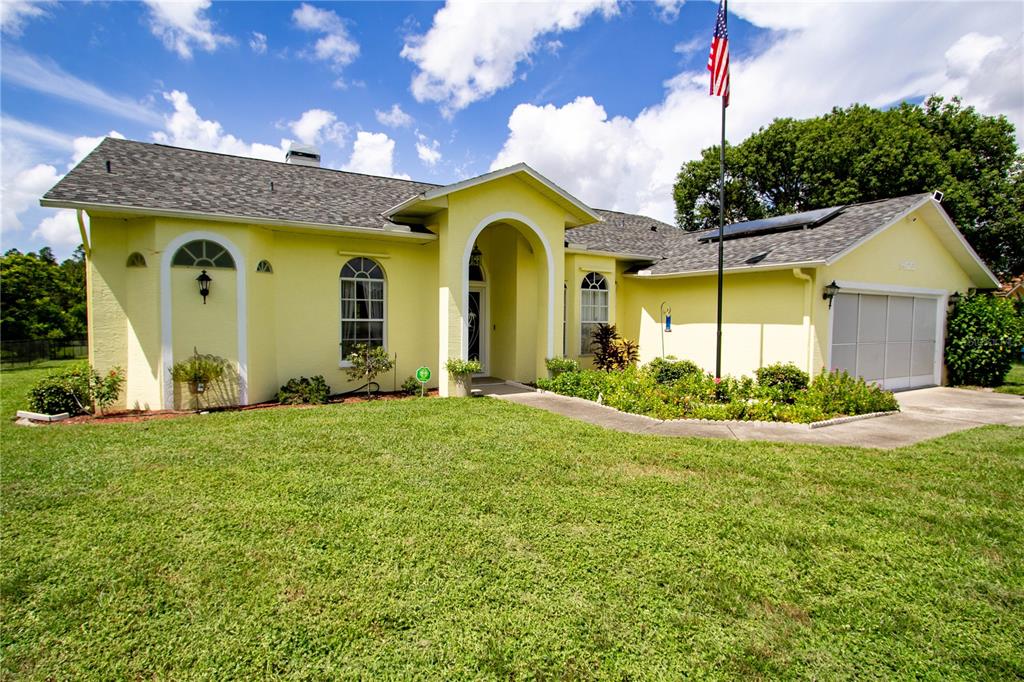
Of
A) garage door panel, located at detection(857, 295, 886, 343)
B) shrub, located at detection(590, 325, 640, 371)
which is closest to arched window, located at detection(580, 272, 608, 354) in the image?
shrub, located at detection(590, 325, 640, 371)

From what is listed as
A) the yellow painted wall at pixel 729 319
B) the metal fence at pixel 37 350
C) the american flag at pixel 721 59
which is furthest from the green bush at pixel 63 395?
the metal fence at pixel 37 350

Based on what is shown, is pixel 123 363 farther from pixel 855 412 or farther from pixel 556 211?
pixel 855 412

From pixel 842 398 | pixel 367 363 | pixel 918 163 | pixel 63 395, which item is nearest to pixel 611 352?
pixel 842 398

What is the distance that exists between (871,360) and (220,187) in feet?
56.1

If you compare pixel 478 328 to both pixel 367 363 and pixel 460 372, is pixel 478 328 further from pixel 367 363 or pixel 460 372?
pixel 367 363

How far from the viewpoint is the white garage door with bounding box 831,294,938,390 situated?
11969mm

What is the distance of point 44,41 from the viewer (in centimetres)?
854

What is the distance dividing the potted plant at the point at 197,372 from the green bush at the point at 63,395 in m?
1.74

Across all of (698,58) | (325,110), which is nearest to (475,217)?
(325,110)

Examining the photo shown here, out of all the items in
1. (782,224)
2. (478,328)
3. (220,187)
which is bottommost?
(478,328)

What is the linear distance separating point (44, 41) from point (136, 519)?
31.5 ft

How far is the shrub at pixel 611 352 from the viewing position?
13.9m

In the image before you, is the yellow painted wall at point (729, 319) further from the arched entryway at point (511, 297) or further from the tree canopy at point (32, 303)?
the tree canopy at point (32, 303)

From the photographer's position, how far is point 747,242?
1388cm
